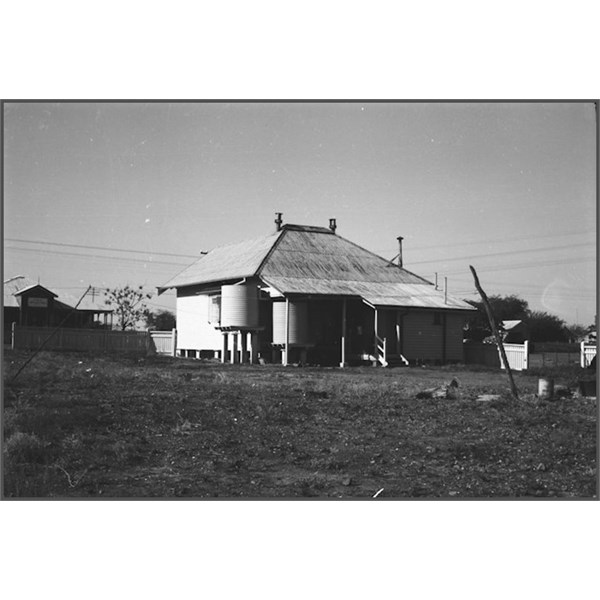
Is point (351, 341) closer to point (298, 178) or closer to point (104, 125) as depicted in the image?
point (298, 178)

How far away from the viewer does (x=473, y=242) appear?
6.29 meters

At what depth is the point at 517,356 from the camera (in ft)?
22.0

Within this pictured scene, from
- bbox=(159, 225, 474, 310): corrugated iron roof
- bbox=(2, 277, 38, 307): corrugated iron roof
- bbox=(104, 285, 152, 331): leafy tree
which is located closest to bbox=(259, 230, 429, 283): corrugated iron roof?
bbox=(159, 225, 474, 310): corrugated iron roof

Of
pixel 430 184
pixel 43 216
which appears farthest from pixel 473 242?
pixel 43 216

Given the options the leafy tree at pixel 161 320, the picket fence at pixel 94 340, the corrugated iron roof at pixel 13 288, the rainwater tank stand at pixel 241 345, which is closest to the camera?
the corrugated iron roof at pixel 13 288

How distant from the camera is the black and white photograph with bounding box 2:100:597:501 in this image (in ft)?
18.2

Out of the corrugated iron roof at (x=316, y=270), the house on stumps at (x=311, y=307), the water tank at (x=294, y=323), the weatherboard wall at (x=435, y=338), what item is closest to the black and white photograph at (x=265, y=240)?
the corrugated iron roof at (x=316, y=270)

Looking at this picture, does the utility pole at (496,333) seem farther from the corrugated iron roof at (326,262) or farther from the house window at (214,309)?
the house window at (214,309)

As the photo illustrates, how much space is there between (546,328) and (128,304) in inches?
150

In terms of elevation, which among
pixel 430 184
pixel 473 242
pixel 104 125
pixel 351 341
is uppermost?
pixel 104 125

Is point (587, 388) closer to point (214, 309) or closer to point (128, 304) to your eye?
point (214, 309)

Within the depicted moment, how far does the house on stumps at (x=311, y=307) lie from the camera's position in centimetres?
693

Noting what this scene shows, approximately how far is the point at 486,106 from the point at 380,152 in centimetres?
96

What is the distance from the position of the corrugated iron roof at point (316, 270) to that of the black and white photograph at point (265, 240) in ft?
0.44
